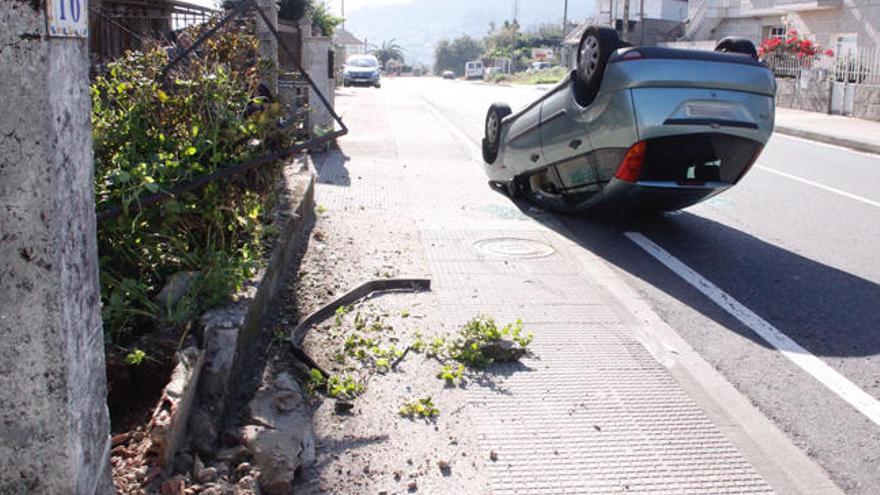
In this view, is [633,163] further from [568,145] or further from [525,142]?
[525,142]

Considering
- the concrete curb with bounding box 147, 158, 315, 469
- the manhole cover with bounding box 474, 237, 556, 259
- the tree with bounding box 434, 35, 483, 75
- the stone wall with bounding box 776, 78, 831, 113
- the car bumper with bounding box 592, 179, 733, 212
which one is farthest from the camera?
the tree with bounding box 434, 35, 483, 75

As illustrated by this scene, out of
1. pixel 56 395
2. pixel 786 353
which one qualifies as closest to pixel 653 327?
pixel 786 353

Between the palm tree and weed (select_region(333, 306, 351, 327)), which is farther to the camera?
the palm tree

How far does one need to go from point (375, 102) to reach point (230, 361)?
2369 cm

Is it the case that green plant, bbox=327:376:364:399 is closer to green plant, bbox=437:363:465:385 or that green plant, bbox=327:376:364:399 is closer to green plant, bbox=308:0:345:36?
green plant, bbox=437:363:465:385

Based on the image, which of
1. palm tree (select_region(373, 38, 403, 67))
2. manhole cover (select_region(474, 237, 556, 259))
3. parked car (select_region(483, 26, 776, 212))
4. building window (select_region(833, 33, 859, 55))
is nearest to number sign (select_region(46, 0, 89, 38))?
manhole cover (select_region(474, 237, 556, 259))

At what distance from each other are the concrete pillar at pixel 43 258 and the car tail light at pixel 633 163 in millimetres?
5564

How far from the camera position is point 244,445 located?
12.5 feet

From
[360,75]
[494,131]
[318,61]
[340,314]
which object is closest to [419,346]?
[340,314]

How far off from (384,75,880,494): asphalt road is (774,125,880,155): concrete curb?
5.30 meters

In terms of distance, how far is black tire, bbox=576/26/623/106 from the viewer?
785 centimetres

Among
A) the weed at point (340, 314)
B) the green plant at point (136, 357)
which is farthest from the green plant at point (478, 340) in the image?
the green plant at point (136, 357)

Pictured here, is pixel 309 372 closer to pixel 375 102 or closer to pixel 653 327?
pixel 653 327

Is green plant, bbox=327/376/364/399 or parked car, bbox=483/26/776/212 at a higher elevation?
parked car, bbox=483/26/776/212
